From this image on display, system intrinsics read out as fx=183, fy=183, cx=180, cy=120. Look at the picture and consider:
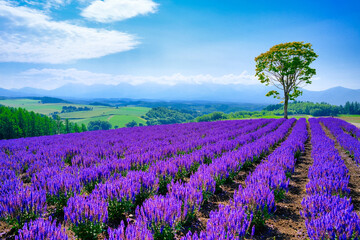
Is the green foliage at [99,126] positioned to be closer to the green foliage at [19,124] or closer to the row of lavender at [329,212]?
the green foliage at [19,124]

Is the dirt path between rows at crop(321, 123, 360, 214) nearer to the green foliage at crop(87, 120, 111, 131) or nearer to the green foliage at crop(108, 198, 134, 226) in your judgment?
the green foliage at crop(108, 198, 134, 226)

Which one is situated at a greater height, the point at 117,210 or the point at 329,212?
the point at 329,212

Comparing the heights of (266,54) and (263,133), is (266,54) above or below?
above

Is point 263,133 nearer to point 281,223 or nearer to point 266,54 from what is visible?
point 281,223

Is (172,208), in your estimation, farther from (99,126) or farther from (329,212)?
(99,126)

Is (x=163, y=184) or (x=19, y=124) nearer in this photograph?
(x=163, y=184)

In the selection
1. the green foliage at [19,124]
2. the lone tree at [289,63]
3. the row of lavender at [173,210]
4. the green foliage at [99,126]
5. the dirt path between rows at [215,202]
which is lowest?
the green foliage at [99,126]

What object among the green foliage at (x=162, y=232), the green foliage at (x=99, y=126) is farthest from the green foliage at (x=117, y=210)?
the green foliage at (x=99, y=126)

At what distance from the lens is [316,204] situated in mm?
2824

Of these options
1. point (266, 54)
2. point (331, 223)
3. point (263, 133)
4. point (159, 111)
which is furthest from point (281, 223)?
point (159, 111)

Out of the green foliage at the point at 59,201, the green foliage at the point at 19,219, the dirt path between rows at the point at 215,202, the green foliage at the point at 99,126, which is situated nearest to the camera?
the green foliage at the point at 19,219

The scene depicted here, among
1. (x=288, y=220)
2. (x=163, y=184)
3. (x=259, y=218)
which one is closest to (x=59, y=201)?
(x=163, y=184)

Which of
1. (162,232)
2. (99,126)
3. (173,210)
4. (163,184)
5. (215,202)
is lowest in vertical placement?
(99,126)

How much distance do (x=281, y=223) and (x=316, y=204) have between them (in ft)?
2.19
